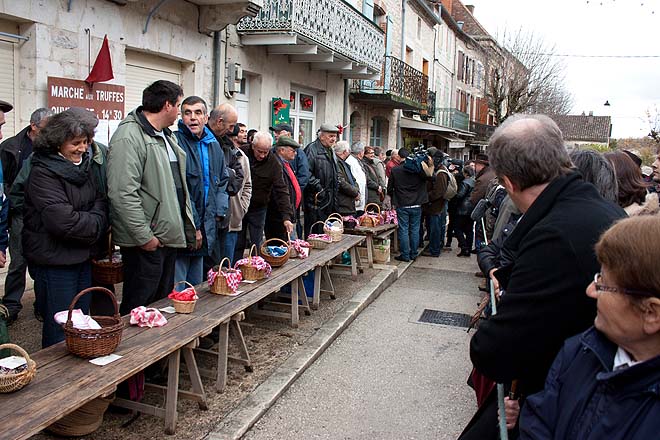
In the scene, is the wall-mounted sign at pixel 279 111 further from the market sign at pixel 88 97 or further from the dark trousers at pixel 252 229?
the dark trousers at pixel 252 229

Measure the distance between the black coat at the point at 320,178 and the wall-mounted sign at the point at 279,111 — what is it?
14.1 ft

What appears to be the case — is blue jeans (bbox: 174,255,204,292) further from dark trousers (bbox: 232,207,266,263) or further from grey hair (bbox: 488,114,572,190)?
grey hair (bbox: 488,114,572,190)

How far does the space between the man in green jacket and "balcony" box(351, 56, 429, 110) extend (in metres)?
13.4

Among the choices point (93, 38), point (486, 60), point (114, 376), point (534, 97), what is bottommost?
point (114, 376)

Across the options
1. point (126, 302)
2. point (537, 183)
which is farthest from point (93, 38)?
point (537, 183)

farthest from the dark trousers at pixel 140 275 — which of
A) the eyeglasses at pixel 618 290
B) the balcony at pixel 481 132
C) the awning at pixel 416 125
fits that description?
the balcony at pixel 481 132

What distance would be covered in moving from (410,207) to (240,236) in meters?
4.05

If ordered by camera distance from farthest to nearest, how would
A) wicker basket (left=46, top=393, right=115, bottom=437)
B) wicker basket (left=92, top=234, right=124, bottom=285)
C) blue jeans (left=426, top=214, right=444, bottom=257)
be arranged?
blue jeans (left=426, top=214, right=444, bottom=257) < wicker basket (left=92, top=234, right=124, bottom=285) < wicker basket (left=46, top=393, right=115, bottom=437)

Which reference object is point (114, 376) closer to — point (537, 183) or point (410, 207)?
point (537, 183)

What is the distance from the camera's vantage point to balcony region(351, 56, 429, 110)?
1756 cm

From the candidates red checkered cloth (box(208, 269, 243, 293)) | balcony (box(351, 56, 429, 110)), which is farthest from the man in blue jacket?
balcony (box(351, 56, 429, 110))

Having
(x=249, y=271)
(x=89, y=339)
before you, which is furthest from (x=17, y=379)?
(x=249, y=271)

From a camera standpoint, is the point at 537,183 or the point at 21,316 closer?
→ the point at 537,183

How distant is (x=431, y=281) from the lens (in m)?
8.75
